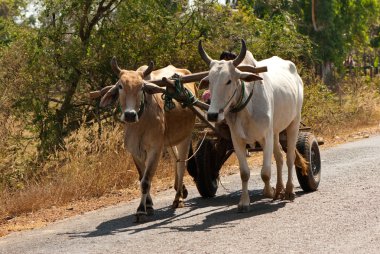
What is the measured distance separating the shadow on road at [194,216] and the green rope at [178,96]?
4.08 ft

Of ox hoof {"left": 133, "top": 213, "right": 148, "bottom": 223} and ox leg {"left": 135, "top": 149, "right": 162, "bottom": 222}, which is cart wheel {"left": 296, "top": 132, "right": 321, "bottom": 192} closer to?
ox leg {"left": 135, "top": 149, "right": 162, "bottom": 222}

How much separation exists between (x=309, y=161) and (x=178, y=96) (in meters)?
2.19

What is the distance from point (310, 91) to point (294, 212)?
9120 millimetres

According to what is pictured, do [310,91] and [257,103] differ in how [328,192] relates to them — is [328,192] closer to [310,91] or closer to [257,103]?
[257,103]

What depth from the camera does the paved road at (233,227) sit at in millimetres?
7152

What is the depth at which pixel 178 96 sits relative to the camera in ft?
30.2

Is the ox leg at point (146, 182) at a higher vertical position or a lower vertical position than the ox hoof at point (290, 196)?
higher

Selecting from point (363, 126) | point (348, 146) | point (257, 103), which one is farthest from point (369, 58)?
point (257, 103)

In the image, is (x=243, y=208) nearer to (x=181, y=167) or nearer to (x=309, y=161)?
(x=181, y=167)

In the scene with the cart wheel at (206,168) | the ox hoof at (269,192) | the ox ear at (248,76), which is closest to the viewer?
the ox ear at (248,76)

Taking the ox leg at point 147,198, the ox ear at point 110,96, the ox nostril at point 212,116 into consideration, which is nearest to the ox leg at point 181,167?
the ox leg at point 147,198

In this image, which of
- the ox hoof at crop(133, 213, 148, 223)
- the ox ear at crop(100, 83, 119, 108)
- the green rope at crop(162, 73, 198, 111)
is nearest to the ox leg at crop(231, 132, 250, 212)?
the green rope at crop(162, 73, 198, 111)

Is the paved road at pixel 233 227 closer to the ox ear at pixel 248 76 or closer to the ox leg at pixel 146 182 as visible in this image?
the ox leg at pixel 146 182

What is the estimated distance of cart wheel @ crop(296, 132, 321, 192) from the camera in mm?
10211
